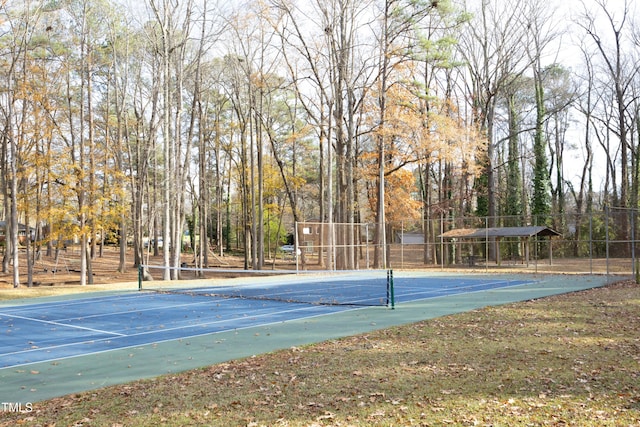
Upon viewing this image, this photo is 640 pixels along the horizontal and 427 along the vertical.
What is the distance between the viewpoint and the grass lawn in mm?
5254

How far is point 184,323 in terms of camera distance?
1176cm

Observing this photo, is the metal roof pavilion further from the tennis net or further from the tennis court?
the tennis court

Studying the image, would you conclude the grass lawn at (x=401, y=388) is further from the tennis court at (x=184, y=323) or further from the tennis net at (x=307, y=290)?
the tennis net at (x=307, y=290)

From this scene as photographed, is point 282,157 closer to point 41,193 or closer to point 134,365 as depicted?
point 41,193

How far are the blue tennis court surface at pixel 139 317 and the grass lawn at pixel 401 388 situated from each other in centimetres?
294

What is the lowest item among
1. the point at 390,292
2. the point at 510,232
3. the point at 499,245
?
the point at 390,292

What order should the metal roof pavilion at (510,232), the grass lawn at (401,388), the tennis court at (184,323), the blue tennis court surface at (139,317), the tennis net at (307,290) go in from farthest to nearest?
the metal roof pavilion at (510,232) < the tennis net at (307,290) < the blue tennis court surface at (139,317) < the tennis court at (184,323) < the grass lawn at (401,388)

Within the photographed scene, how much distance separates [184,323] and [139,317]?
169 cm

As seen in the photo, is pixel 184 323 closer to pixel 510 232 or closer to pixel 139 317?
pixel 139 317

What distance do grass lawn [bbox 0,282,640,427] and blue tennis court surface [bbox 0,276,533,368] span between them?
2.94 meters

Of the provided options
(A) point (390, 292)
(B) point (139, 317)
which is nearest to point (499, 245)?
(A) point (390, 292)

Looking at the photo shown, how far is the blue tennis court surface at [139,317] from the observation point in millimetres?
9602

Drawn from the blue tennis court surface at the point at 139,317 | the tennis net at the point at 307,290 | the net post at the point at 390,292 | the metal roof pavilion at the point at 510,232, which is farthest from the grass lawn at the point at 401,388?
the metal roof pavilion at the point at 510,232

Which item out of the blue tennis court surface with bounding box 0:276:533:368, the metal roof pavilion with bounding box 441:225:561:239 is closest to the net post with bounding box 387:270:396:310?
the blue tennis court surface with bounding box 0:276:533:368
